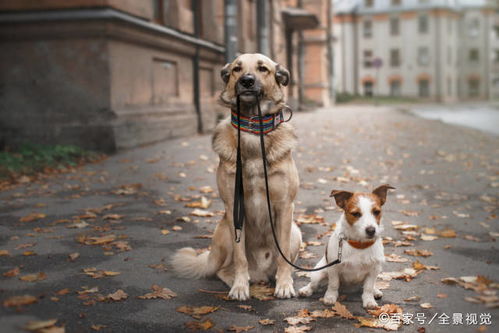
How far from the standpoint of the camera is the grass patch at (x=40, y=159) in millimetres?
9039

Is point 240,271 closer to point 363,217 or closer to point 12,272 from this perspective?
point 363,217

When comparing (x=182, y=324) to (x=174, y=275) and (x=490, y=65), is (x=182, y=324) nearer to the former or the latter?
(x=174, y=275)

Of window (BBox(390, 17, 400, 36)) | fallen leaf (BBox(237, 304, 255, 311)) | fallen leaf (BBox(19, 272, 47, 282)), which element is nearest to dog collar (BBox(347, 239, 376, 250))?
fallen leaf (BBox(237, 304, 255, 311))

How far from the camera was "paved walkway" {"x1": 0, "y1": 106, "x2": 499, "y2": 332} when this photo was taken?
3.78 m

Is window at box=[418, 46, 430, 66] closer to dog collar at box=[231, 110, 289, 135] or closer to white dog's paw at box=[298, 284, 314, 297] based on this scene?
dog collar at box=[231, 110, 289, 135]

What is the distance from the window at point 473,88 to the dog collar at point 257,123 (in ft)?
239

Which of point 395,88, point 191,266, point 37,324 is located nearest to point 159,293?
point 191,266

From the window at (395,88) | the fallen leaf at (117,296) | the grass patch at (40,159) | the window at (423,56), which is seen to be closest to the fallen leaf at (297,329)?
the fallen leaf at (117,296)

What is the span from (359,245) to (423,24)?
223 ft

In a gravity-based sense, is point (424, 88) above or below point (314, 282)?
above

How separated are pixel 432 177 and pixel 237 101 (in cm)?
650

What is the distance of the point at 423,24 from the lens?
66438 mm

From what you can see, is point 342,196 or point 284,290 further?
point 284,290

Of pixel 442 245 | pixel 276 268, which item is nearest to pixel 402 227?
pixel 442 245
